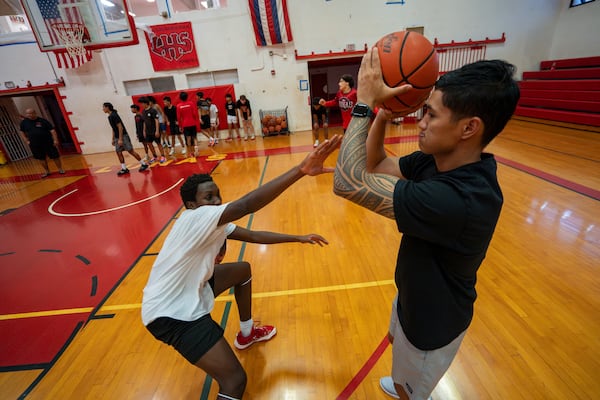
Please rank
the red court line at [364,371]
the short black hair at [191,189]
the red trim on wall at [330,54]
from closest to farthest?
1. the short black hair at [191,189]
2. the red court line at [364,371]
3. the red trim on wall at [330,54]

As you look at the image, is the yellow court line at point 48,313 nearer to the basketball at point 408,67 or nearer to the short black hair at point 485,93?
the basketball at point 408,67

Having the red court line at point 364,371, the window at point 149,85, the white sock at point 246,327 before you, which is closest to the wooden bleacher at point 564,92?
the red court line at point 364,371

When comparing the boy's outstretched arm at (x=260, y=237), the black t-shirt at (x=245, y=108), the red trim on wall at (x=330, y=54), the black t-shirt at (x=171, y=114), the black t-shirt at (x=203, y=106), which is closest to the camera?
the boy's outstretched arm at (x=260, y=237)

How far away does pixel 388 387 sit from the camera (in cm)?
197

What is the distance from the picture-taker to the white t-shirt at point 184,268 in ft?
5.54

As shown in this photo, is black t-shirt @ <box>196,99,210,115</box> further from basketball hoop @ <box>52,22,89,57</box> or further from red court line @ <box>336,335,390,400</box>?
red court line @ <box>336,335,390,400</box>

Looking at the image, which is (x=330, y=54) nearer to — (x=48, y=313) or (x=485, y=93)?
(x=48, y=313)

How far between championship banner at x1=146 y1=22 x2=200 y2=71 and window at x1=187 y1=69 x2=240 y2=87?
46cm

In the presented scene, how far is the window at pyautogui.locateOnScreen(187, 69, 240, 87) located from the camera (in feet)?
38.0

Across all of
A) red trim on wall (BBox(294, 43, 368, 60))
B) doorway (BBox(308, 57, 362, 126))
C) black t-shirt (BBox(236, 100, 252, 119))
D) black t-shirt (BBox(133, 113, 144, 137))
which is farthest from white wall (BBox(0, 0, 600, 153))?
doorway (BBox(308, 57, 362, 126))

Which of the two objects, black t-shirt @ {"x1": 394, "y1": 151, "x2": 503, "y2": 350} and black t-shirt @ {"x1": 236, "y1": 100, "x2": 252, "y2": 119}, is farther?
black t-shirt @ {"x1": 236, "y1": 100, "x2": 252, "y2": 119}

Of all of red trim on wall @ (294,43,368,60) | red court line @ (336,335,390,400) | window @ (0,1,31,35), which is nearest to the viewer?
red court line @ (336,335,390,400)

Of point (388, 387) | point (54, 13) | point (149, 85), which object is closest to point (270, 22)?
point (149, 85)

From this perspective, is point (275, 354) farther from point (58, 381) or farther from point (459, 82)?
point (459, 82)
